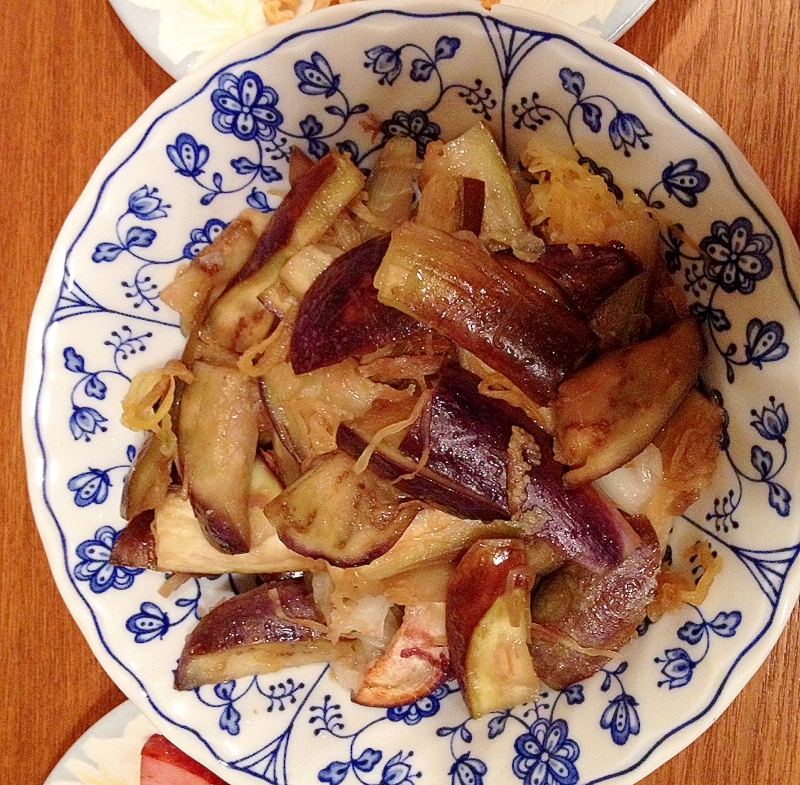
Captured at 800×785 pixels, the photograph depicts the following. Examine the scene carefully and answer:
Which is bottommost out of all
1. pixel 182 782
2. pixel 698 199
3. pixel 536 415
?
pixel 182 782

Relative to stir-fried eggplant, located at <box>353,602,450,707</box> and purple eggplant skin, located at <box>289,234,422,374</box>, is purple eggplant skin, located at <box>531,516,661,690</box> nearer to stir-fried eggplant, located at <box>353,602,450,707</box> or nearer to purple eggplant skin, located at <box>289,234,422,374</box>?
stir-fried eggplant, located at <box>353,602,450,707</box>

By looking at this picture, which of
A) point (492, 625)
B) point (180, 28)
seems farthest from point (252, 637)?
point (180, 28)

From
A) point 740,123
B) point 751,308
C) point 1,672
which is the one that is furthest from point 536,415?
point 1,672

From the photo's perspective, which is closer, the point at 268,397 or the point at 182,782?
the point at 268,397

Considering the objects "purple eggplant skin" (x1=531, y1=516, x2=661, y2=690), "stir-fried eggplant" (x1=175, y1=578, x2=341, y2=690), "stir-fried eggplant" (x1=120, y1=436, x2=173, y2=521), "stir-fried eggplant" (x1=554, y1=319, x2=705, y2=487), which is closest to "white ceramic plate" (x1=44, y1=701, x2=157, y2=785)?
"stir-fried eggplant" (x1=175, y1=578, x2=341, y2=690)

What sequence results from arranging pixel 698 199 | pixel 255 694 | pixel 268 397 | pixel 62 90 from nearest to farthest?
pixel 698 199 → pixel 268 397 → pixel 255 694 → pixel 62 90

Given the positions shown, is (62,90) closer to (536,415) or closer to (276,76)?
(276,76)

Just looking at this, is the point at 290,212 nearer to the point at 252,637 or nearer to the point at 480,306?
the point at 480,306
